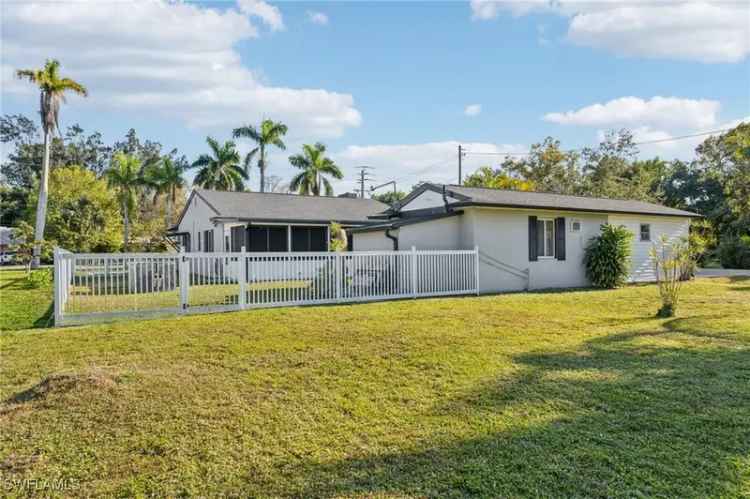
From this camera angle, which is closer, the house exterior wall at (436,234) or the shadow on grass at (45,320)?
the shadow on grass at (45,320)

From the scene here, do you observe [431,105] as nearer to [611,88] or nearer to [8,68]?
[611,88]

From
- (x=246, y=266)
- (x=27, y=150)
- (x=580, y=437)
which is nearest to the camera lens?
(x=580, y=437)

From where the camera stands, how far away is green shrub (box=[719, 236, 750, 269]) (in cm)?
2515

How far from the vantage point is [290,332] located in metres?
7.64

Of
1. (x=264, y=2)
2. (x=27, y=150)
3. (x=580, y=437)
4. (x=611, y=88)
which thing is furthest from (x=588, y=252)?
(x=27, y=150)

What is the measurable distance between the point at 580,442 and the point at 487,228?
1096 centimetres

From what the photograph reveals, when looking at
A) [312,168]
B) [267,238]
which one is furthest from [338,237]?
[312,168]

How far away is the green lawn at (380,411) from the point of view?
3.12m

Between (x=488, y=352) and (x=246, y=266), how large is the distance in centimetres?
622

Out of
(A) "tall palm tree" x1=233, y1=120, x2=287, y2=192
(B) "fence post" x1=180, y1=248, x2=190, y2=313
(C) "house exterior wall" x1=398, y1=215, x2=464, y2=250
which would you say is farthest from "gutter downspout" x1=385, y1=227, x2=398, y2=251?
(A) "tall palm tree" x1=233, y1=120, x2=287, y2=192

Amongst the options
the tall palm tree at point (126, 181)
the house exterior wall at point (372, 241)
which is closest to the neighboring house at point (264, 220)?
the house exterior wall at point (372, 241)

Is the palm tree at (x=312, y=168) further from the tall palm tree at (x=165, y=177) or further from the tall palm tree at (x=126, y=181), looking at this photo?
the tall palm tree at (x=126, y=181)

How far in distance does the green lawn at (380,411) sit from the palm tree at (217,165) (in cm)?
2947

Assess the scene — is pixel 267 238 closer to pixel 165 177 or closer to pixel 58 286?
pixel 58 286
